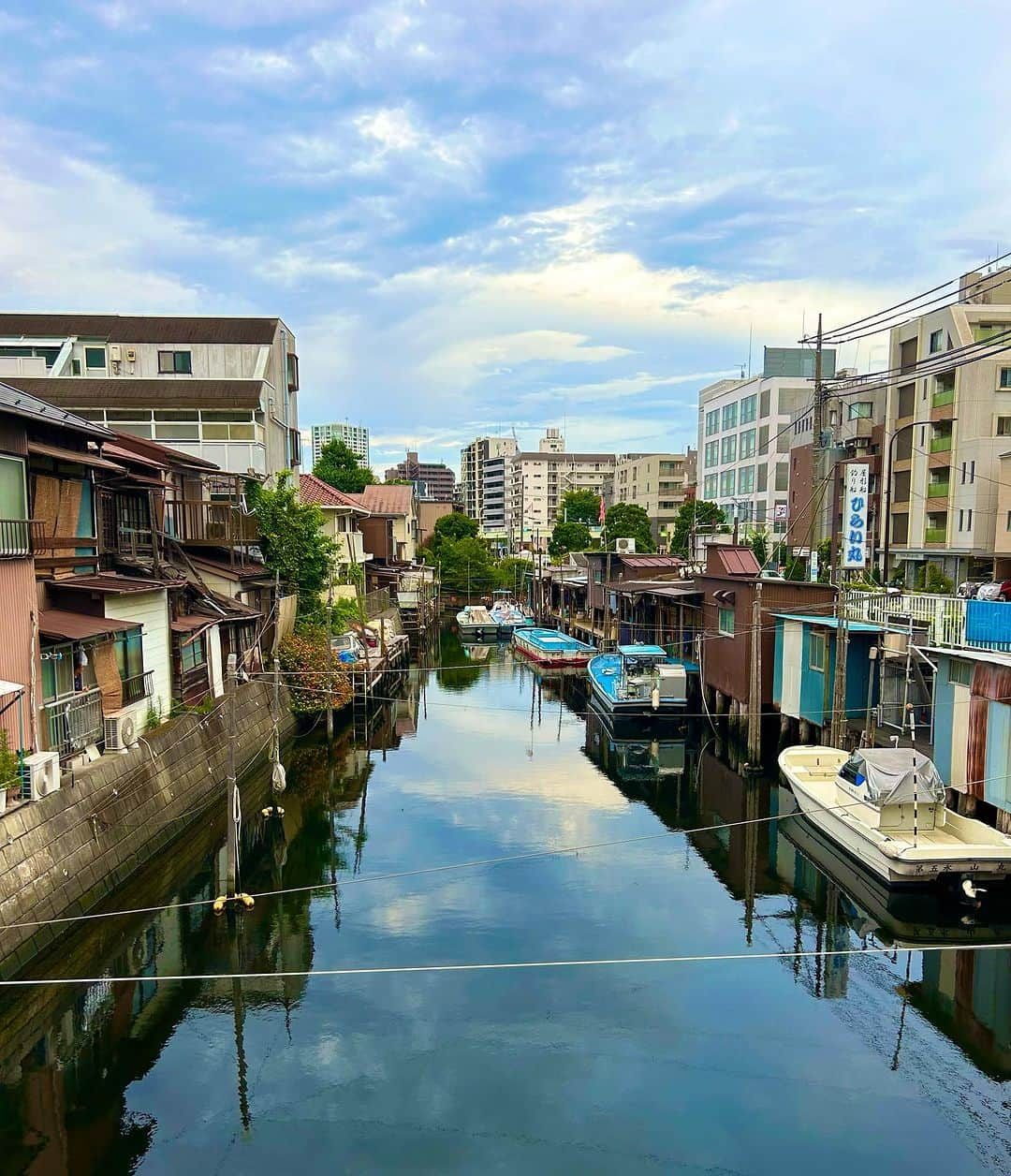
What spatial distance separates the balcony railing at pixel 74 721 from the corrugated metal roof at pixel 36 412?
567cm

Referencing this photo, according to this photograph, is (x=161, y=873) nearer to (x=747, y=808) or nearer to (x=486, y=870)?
(x=486, y=870)

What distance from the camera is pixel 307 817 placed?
77.1 feet

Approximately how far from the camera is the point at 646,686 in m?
35.0

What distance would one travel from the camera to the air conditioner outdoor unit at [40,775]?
1388 cm

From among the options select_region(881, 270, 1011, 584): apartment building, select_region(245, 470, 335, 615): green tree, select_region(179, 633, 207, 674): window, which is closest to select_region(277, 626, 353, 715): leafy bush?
select_region(245, 470, 335, 615): green tree

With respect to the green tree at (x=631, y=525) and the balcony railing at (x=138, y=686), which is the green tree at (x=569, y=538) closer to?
the green tree at (x=631, y=525)

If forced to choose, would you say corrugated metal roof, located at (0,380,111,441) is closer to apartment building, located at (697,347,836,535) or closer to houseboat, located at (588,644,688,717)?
houseboat, located at (588,644,688,717)

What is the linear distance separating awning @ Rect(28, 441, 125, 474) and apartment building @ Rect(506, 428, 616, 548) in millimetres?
113404

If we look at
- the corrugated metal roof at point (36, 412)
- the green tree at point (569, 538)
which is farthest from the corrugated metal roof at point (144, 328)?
the green tree at point (569, 538)

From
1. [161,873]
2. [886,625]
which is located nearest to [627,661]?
[886,625]

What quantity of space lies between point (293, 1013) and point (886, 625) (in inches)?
700

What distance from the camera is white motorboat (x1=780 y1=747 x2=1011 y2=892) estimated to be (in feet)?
52.9

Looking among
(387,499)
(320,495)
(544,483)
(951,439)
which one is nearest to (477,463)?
(544,483)

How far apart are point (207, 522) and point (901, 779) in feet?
81.7
